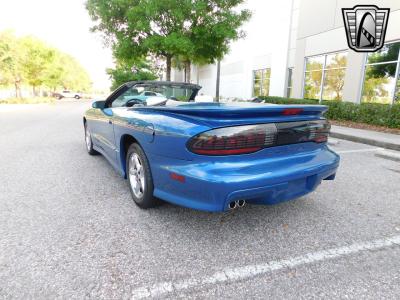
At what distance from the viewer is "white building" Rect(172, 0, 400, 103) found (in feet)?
35.6

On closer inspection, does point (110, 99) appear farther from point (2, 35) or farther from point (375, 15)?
point (2, 35)

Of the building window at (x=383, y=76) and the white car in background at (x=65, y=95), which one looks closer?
the building window at (x=383, y=76)

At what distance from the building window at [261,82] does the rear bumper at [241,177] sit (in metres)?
19.5

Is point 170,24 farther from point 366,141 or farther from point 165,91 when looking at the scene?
point 165,91

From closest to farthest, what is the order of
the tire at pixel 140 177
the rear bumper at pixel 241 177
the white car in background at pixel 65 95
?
the rear bumper at pixel 241 177 → the tire at pixel 140 177 → the white car in background at pixel 65 95

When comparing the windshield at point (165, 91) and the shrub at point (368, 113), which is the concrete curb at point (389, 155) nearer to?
the shrub at point (368, 113)

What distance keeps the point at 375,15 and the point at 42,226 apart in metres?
13.5

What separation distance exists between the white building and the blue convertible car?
10482mm

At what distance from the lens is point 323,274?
1963mm

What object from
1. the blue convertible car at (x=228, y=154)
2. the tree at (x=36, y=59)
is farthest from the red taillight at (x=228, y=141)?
the tree at (x=36, y=59)

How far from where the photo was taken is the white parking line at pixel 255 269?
1796 mm

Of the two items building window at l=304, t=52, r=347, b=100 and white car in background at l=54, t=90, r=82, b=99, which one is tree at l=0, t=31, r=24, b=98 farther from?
building window at l=304, t=52, r=347, b=100

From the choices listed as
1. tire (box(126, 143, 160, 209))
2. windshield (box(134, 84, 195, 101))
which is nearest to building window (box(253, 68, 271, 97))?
windshield (box(134, 84, 195, 101))

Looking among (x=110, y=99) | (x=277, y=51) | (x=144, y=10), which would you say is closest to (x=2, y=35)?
(x=144, y=10)
